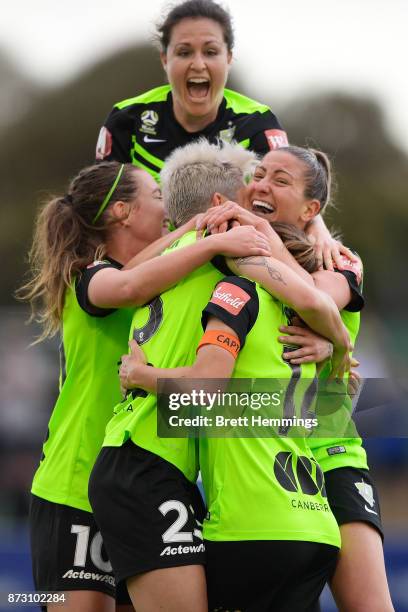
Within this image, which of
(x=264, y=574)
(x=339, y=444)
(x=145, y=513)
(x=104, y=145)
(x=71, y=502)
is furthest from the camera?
(x=104, y=145)

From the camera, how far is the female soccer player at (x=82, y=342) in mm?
5230

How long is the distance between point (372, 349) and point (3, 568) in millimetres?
12020

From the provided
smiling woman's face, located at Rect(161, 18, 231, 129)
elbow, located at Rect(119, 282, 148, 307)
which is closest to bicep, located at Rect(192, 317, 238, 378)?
elbow, located at Rect(119, 282, 148, 307)

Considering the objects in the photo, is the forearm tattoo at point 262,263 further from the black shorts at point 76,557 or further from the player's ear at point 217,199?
the black shorts at point 76,557

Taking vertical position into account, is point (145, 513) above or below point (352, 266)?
below

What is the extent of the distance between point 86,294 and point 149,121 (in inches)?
70.6

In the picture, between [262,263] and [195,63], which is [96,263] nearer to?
[262,263]

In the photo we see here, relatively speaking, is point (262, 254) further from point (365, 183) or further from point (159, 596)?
point (365, 183)

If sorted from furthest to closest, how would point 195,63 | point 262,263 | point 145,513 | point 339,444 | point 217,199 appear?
point 195,63 → point 339,444 → point 217,199 → point 262,263 → point 145,513

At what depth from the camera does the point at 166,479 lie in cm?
437

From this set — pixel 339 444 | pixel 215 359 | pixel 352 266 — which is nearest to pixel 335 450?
pixel 339 444

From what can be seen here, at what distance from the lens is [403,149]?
25484 millimetres

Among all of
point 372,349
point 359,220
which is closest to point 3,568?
point 372,349

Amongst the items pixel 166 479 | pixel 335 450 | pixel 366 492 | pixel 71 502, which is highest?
pixel 166 479
